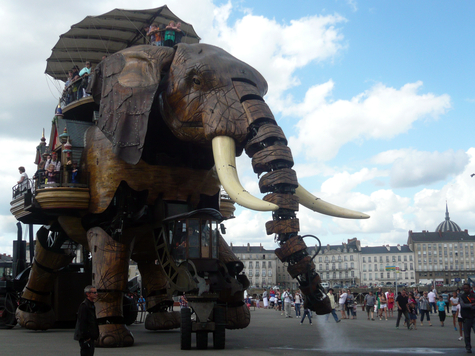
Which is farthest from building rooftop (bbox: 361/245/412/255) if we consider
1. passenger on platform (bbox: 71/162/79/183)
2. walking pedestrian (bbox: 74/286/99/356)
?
walking pedestrian (bbox: 74/286/99/356)

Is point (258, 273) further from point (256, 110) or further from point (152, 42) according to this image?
point (256, 110)

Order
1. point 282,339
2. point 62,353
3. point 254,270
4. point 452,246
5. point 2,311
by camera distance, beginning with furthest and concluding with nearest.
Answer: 1. point 254,270
2. point 452,246
3. point 2,311
4. point 282,339
5. point 62,353

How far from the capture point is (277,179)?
369 inches

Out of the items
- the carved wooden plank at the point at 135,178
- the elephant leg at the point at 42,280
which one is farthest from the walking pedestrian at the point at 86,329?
the elephant leg at the point at 42,280

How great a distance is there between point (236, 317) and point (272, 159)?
14.2ft

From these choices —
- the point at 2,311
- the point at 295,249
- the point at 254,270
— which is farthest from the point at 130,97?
the point at 254,270

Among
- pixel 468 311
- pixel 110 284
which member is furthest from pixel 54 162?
pixel 468 311

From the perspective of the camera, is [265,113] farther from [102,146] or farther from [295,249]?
[102,146]

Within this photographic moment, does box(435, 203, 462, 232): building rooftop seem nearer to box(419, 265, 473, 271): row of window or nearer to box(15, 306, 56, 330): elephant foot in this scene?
box(419, 265, 473, 271): row of window

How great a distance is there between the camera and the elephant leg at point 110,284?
10969mm

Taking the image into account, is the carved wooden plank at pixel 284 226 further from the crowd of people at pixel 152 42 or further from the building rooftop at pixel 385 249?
the building rooftop at pixel 385 249

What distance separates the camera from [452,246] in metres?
133

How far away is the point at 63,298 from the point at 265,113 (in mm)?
8707

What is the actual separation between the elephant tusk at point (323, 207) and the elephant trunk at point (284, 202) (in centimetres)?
130
